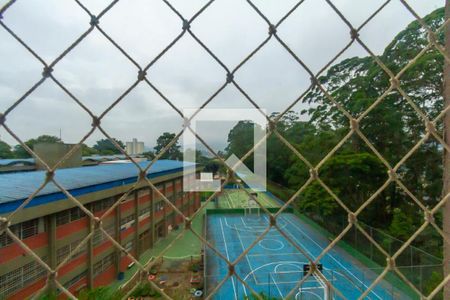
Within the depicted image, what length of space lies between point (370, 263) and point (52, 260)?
6.17 m

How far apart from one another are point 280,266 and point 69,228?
463 centimetres

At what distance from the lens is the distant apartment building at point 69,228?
3479 mm

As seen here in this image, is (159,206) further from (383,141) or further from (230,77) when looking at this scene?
(230,77)

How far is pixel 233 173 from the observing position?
0.63 m

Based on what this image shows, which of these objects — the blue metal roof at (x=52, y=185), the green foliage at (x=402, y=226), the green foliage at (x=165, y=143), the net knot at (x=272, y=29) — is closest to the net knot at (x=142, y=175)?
the green foliage at (x=165, y=143)

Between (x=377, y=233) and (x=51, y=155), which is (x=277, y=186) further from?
(x=51, y=155)

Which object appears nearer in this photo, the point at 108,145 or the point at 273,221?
the point at 273,221

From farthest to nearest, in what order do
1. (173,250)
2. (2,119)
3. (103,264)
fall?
(173,250)
(103,264)
(2,119)

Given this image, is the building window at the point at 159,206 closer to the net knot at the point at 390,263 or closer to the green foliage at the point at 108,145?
the green foliage at the point at 108,145

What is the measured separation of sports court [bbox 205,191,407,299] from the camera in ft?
16.6

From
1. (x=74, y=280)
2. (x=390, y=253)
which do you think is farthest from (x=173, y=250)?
(x=390, y=253)

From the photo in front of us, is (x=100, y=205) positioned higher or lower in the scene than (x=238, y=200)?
higher

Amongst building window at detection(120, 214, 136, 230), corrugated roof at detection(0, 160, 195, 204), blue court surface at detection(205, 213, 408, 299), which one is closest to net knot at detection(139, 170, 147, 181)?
corrugated roof at detection(0, 160, 195, 204)

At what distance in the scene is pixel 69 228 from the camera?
430 centimetres
